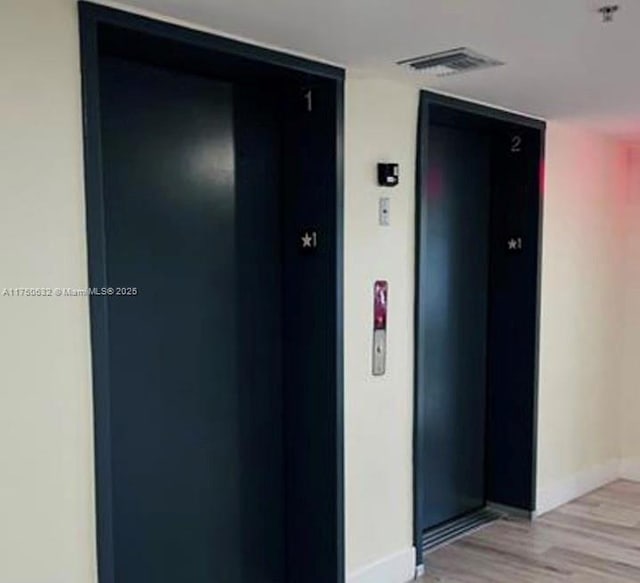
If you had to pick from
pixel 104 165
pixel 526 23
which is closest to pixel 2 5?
pixel 104 165

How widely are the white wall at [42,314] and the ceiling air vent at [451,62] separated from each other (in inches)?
51.4

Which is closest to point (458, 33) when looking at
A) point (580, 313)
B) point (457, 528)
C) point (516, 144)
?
point (516, 144)

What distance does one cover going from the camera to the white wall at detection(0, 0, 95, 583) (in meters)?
2.00

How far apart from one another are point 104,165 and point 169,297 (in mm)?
545

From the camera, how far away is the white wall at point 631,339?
4.98 m

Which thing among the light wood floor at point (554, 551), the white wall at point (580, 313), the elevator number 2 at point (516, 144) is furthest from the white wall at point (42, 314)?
the white wall at point (580, 313)

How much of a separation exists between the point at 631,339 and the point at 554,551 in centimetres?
187

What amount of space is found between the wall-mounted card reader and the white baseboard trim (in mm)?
869

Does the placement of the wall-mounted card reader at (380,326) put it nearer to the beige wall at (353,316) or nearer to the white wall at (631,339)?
the beige wall at (353,316)

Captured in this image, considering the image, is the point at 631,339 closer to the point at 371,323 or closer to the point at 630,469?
the point at 630,469

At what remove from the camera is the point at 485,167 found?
4270mm

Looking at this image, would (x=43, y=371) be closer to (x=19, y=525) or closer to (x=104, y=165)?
(x=19, y=525)

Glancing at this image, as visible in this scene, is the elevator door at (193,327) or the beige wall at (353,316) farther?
the elevator door at (193,327)

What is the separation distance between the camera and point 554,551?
12.5 ft
